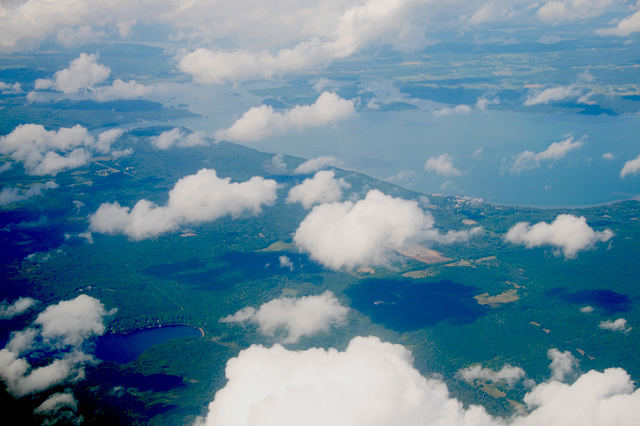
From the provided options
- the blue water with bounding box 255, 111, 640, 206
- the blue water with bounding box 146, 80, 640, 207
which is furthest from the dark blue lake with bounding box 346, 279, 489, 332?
the blue water with bounding box 255, 111, 640, 206

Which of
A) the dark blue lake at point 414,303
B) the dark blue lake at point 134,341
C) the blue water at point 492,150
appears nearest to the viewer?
Answer: the dark blue lake at point 134,341

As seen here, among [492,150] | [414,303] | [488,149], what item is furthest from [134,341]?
[488,149]

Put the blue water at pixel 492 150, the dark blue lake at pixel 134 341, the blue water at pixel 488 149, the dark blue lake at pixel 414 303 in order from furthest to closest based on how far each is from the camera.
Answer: the blue water at pixel 488 149 → the blue water at pixel 492 150 → the dark blue lake at pixel 414 303 → the dark blue lake at pixel 134 341

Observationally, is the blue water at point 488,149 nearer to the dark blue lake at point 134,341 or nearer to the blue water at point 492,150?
the blue water at point 492,150

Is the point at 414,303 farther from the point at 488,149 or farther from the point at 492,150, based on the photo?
the point at 488,149

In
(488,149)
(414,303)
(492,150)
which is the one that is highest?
(488,149)

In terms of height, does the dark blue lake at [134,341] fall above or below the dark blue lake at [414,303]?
above

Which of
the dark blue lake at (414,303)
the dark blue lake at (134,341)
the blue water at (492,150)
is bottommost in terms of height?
the dark blue lake at (414,303)

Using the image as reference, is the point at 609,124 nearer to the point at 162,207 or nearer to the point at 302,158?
the point at 302,158

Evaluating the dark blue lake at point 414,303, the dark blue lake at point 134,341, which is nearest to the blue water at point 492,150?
the dark blue lake at point 414,303
